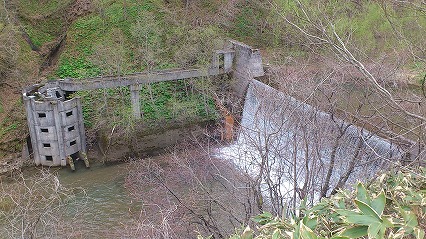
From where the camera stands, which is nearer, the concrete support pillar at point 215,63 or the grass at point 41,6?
the concrete support pillar at point 215,63

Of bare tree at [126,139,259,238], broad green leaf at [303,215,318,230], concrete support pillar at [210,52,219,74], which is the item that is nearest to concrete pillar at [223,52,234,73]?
concrete support pillar at [210,52,219,74]

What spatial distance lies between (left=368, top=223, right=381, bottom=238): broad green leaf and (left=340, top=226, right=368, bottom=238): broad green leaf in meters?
0.12

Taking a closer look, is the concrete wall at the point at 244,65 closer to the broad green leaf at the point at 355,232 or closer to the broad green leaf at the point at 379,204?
the broad green leaf at the point at 379,204

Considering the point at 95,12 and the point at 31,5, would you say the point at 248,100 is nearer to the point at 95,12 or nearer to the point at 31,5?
the point at 95,12

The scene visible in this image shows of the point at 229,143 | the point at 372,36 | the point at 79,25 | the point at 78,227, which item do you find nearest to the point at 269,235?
the point at 78,227

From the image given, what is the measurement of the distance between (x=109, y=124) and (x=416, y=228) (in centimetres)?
1760

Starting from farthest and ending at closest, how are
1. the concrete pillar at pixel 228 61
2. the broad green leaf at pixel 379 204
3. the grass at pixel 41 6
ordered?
the grass at pixel 41 6 < the concrete pillar at pixel 228 61 < the broad green leaf at pixel 379 204

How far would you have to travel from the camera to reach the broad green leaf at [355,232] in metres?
2.91

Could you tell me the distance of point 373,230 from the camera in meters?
2.77

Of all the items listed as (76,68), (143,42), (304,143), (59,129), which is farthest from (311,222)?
(76,68)

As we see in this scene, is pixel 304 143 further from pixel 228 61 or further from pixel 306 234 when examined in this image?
pixel 228 61

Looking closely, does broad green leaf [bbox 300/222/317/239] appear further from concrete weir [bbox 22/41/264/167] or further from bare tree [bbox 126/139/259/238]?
concrete weir [bbox 22/41/264/167]

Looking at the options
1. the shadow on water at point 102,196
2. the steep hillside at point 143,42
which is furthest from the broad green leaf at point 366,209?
the steep hillside at point 143,42

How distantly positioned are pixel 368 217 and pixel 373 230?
0.50ft
